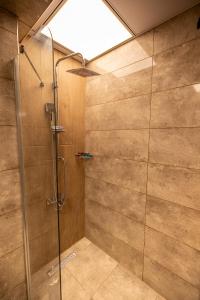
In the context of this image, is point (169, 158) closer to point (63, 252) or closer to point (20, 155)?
point (20, 155)

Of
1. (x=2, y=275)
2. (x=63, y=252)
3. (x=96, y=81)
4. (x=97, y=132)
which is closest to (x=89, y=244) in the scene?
(x=63, y=252)

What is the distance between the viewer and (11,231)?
1.09m

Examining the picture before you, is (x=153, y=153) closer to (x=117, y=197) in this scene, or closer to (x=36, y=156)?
(x=117, y=197)

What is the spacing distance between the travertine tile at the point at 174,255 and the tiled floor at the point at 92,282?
363 mm

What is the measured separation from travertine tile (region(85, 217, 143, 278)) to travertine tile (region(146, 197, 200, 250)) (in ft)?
1.50

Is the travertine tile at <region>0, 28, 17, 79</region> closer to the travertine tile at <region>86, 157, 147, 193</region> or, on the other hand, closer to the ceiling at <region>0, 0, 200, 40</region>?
the ceiling at <region>0, 0, 200, 40</region>

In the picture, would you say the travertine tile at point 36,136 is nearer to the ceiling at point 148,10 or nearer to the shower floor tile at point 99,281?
the ceiling at point 148,10

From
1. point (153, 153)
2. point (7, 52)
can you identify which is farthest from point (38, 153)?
point (153, 153)

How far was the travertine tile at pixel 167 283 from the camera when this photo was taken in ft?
3.85

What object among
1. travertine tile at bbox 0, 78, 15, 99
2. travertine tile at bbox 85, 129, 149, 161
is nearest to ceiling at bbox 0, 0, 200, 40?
travertine tile at bbox 0, 78, 15, 99

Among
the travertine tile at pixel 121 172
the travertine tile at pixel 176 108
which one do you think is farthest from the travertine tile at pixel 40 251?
the travertine tile at pixel 176 108

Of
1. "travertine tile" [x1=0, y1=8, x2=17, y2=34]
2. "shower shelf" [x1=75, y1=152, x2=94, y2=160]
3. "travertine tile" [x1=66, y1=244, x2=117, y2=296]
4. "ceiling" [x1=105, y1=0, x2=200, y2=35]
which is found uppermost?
"ceiling" [x1=105, y1=0, x2=200, y2=35]

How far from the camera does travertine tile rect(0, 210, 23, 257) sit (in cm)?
105

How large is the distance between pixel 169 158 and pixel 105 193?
87 cm
